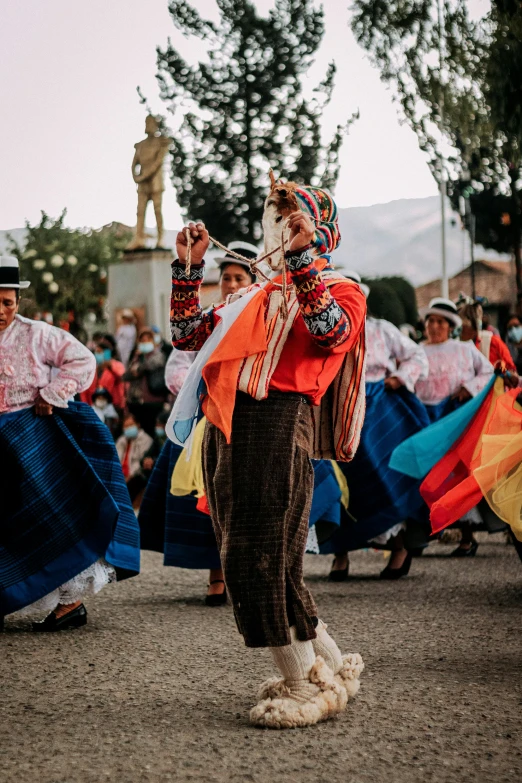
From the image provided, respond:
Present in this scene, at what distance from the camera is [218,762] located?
12.5ft

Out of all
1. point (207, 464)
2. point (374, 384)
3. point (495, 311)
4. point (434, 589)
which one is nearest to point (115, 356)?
point (374, 384)

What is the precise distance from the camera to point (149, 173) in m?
22.1

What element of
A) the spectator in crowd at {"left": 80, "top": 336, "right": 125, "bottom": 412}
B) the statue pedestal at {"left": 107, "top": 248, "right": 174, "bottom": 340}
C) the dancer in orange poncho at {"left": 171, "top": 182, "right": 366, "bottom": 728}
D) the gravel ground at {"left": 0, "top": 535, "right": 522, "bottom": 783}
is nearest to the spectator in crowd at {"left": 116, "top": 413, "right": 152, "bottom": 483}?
the spectator in crowd at {"left": 80, "top": 336, "right": 125, "bottom": 412}

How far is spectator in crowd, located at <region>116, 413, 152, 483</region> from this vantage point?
1295 cm

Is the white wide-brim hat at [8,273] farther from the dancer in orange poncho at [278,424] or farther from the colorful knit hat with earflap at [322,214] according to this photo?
the colorful knit hat with earflap at [322,214]

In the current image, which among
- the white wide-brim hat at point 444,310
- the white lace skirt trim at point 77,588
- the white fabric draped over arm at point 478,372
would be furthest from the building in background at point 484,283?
the white lace skirt trim at point 77,588

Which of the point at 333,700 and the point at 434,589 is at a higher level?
the point at 333,700

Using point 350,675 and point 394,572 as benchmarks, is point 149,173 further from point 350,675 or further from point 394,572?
point 350,675

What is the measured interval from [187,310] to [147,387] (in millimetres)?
9295

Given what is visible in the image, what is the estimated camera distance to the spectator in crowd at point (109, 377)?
49.0 ft

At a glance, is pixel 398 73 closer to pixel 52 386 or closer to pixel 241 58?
pixel 241 58

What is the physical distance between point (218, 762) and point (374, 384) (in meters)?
5.46

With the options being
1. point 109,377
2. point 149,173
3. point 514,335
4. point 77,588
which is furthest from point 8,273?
point 149,173

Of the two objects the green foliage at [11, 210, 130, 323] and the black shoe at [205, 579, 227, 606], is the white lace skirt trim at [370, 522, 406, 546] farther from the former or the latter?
the green foliage at [11, 210, 130, 323]
